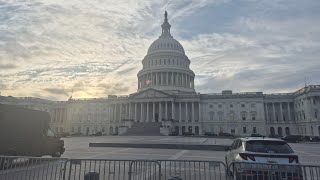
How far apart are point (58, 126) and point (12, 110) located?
105 metres

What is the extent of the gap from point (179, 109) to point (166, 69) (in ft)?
64.5

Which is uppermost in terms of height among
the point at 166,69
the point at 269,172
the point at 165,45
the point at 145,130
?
the point at 165,45

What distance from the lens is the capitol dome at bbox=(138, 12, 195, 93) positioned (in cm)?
10594

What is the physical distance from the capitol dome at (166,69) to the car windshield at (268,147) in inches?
3589

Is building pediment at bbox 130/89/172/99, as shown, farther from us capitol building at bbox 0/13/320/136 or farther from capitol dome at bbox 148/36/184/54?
capitol dome at bbox 148/36/184/54

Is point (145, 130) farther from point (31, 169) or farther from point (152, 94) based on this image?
point (31, 169)

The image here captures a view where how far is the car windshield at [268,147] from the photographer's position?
30.5ft

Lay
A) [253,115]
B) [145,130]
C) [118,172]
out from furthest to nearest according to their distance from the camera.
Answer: [253,115] → [145,130] → [118,172]

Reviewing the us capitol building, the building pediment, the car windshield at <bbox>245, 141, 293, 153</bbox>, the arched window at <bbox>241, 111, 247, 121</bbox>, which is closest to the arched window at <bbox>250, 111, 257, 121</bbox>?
the us capitol building

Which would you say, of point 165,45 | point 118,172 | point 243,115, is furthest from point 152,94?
point 118,172

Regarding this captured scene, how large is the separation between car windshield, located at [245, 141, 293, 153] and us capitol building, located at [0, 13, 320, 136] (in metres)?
65.6

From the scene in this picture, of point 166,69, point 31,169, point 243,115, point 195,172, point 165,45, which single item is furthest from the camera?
point 165,45

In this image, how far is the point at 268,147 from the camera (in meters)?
→ 9.45

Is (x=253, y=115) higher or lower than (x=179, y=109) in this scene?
lower
